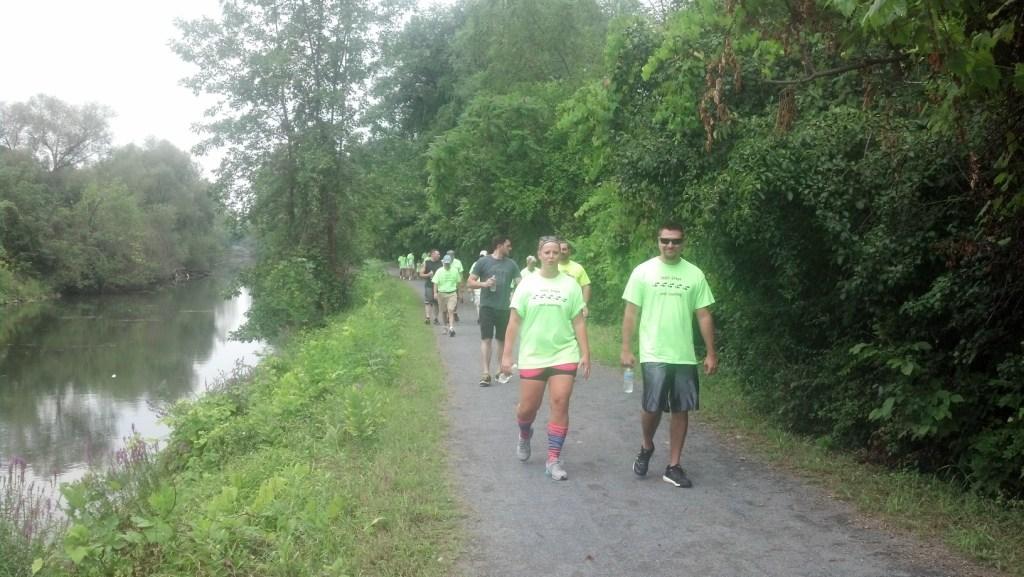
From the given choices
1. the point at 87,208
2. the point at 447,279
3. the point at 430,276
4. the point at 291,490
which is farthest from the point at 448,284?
the point at 87,208

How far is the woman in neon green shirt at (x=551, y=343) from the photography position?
22.9ft

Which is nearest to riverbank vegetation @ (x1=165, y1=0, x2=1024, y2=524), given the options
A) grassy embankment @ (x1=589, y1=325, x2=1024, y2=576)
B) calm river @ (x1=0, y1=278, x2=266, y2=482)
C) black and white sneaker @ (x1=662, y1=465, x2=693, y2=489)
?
grassy embankment @ (x1=589, y1=325, x2=1024, y2=576)

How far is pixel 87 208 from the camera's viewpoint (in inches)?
2470

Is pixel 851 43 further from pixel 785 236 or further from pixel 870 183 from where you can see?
pixel 785 236

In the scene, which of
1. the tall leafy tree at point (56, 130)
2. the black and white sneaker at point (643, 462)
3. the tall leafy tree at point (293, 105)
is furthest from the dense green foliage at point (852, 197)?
the tall leafy tree at point (56, 130)

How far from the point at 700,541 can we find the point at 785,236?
360 cm

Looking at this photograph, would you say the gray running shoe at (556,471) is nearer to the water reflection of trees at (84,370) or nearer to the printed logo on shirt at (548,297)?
the printed logo on shirt at (548,297)

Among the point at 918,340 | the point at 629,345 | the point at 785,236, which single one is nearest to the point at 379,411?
the point at 629,345

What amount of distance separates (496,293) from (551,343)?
5.33m

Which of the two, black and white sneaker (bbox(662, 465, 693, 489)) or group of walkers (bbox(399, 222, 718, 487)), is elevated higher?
group of walkers (bbox(399, 222, 718, 487))

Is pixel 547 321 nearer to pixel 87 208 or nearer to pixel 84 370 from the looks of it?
pixel 84 370

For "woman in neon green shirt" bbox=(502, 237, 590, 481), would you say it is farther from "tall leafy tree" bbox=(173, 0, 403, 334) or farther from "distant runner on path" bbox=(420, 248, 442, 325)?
"tall leafy tree" bbox=(173, 0, 403, 334)

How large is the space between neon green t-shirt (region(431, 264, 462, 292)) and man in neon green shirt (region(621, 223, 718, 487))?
1320 centimetres

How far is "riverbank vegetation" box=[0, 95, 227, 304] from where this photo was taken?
55406 mm
